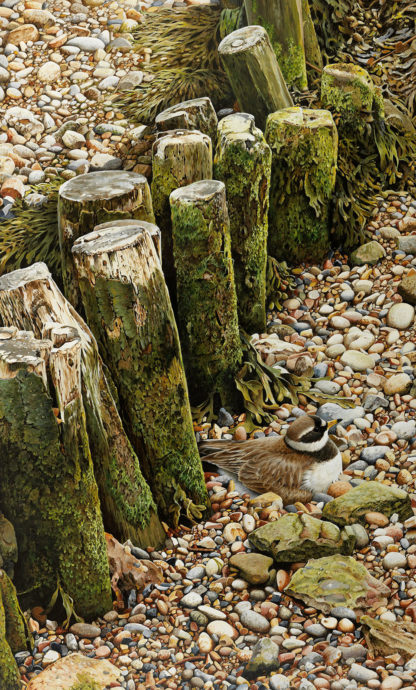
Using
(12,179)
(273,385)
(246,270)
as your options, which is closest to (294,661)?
(273,385)

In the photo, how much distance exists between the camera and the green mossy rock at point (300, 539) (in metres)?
2.95

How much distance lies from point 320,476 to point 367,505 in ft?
1.00

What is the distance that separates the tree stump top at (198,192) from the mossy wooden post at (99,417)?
2.91 feet

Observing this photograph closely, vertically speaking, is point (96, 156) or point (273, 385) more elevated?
point (96, 156)

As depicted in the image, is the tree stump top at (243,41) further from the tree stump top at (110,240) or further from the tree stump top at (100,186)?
the tree stump top at (110,240)

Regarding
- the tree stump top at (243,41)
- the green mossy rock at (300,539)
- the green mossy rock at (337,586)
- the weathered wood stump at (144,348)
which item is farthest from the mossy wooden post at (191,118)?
the green mossy rock at (337,586)

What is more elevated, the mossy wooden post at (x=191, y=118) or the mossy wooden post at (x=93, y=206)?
the mossy wooden post at (x=191, y=118)

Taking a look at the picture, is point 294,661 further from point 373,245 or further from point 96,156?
point 96,156

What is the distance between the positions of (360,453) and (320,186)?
5.68 feet

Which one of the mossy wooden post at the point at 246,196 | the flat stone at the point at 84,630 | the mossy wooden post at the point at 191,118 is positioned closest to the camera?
the flat stone at the point at 84,630

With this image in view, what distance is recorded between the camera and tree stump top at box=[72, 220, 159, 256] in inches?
113

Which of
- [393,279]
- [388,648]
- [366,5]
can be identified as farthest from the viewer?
[366,5]

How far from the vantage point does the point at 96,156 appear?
5363 mm

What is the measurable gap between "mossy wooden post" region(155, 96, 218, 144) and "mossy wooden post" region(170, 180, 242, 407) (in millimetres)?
706
